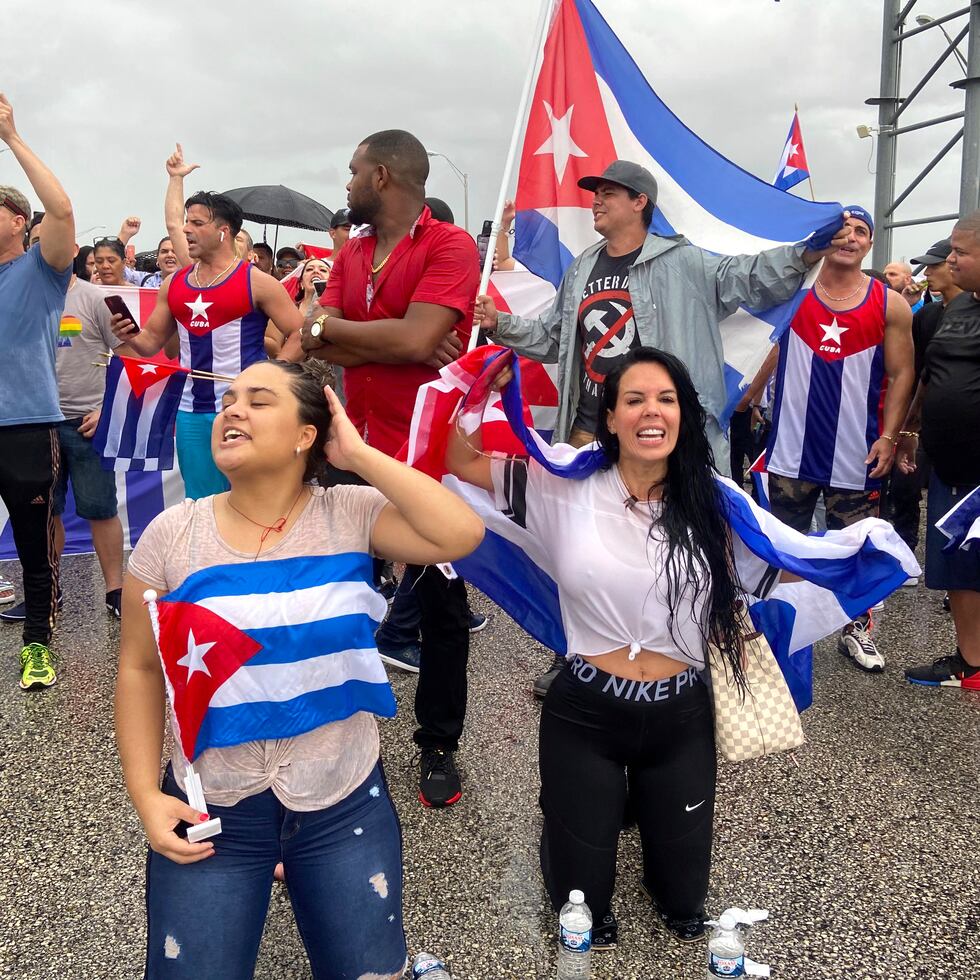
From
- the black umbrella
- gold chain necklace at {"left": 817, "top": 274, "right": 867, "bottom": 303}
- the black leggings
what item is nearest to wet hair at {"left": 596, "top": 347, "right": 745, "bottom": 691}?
the black leggings

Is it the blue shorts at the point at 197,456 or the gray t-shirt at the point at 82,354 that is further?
the gray t-shirt at the point at 82,354

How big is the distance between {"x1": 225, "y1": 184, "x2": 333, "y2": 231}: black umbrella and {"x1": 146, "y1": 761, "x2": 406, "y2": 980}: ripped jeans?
10.8 meters

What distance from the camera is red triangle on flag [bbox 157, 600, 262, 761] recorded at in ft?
5.84

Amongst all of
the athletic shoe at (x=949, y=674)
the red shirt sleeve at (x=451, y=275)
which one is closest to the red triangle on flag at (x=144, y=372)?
the red shirt sleeve at (x=451, y=275)

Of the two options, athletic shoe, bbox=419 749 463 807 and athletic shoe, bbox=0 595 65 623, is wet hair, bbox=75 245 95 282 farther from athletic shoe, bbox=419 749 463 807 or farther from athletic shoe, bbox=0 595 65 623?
athletic shoe, bbox=419 749 463 807

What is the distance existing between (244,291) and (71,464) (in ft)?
4.90

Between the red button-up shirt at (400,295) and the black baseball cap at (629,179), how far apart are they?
2.35 ft

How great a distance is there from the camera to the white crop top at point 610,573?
2355mm

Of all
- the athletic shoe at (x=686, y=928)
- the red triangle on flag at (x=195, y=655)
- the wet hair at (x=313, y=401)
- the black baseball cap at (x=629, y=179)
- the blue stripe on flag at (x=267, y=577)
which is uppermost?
the black baseball cap at (x=629, y=179)

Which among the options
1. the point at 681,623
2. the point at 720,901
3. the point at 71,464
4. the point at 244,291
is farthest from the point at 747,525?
the point at 71,464

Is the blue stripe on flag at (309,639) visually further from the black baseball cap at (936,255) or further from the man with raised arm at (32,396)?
the black baseball cap at (936,255)

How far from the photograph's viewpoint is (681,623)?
2371 mm

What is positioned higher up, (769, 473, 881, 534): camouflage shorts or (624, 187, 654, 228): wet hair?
(624, 187, 654, 228): wet hair

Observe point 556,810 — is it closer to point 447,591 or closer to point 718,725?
point 718,725
